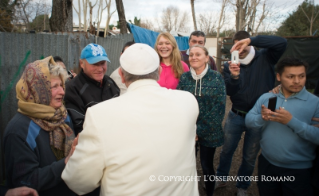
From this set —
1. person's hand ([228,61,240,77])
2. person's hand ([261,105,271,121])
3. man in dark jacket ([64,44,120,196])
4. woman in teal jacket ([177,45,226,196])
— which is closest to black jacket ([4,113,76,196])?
man in dark jacket ([64,44,120,196])

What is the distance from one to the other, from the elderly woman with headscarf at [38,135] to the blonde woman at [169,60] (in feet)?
5.74

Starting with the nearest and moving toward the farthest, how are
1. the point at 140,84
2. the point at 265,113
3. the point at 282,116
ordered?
the point at 140,84 → the point at 282,116 → the point at 265,113

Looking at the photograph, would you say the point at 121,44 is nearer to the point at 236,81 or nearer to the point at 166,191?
the point at 236,81

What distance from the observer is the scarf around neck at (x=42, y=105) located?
1.65 m

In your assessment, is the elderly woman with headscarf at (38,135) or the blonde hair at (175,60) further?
the blonde hair at (175,60)

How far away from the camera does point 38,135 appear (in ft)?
5.53

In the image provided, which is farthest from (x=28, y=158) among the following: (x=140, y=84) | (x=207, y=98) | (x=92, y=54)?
(x=207, y=98)

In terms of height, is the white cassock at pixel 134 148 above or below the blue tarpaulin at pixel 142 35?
below

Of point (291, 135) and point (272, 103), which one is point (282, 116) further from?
Answer: point (291, 135)

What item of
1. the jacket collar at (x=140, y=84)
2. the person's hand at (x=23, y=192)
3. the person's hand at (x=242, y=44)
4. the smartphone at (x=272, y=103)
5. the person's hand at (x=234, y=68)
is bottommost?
the person's hand at (x=23, y=192)

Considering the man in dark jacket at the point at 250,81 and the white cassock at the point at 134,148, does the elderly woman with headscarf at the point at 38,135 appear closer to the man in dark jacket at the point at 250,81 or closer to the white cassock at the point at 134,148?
the white cassock at the point at 134,148

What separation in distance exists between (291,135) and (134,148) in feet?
5.66

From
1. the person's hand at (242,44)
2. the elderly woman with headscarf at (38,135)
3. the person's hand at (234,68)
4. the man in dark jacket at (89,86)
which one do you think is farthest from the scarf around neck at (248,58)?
the elderly woman with headscarf at (38,135)

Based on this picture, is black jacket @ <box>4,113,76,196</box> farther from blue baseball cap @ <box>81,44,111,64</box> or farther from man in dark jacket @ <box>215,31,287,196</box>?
man in dark jacket @ <box>215,31,287,196</box>
